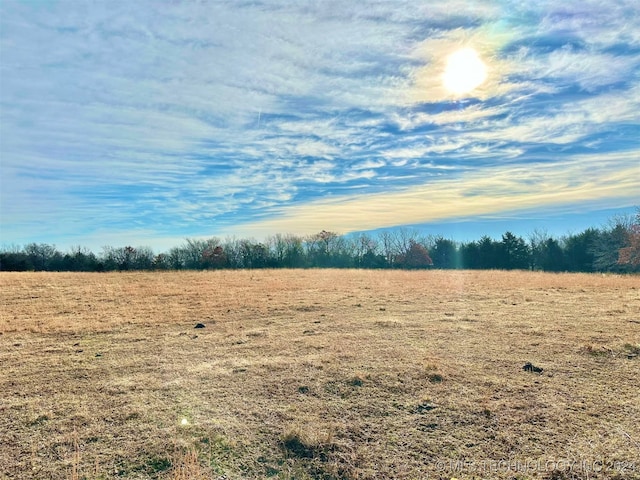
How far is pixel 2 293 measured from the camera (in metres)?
16.8

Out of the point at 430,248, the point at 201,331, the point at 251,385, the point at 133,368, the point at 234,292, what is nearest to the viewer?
the point at 251,385

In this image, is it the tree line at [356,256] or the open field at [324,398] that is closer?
the open field at [324,398]

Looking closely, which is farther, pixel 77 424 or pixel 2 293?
pixel 2 293

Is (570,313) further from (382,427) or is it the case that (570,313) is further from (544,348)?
(382,427)

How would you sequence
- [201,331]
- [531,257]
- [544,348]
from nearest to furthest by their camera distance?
[544,348], [201,331], [531,257]

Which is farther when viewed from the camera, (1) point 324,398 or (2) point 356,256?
A: (2) point 356,256

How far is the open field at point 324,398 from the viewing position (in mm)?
3738

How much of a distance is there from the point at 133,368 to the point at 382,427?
4.84 m

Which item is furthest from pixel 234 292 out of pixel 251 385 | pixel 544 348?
pixel 544 348

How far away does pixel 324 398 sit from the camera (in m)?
5.22

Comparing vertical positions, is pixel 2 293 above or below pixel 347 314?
above

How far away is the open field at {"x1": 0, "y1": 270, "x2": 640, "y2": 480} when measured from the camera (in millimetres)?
3738

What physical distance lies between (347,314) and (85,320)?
27.0ft

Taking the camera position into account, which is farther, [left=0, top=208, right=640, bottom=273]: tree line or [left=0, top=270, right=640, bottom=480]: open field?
[left=0, top=208, right=640, bottom=273]: tree line
